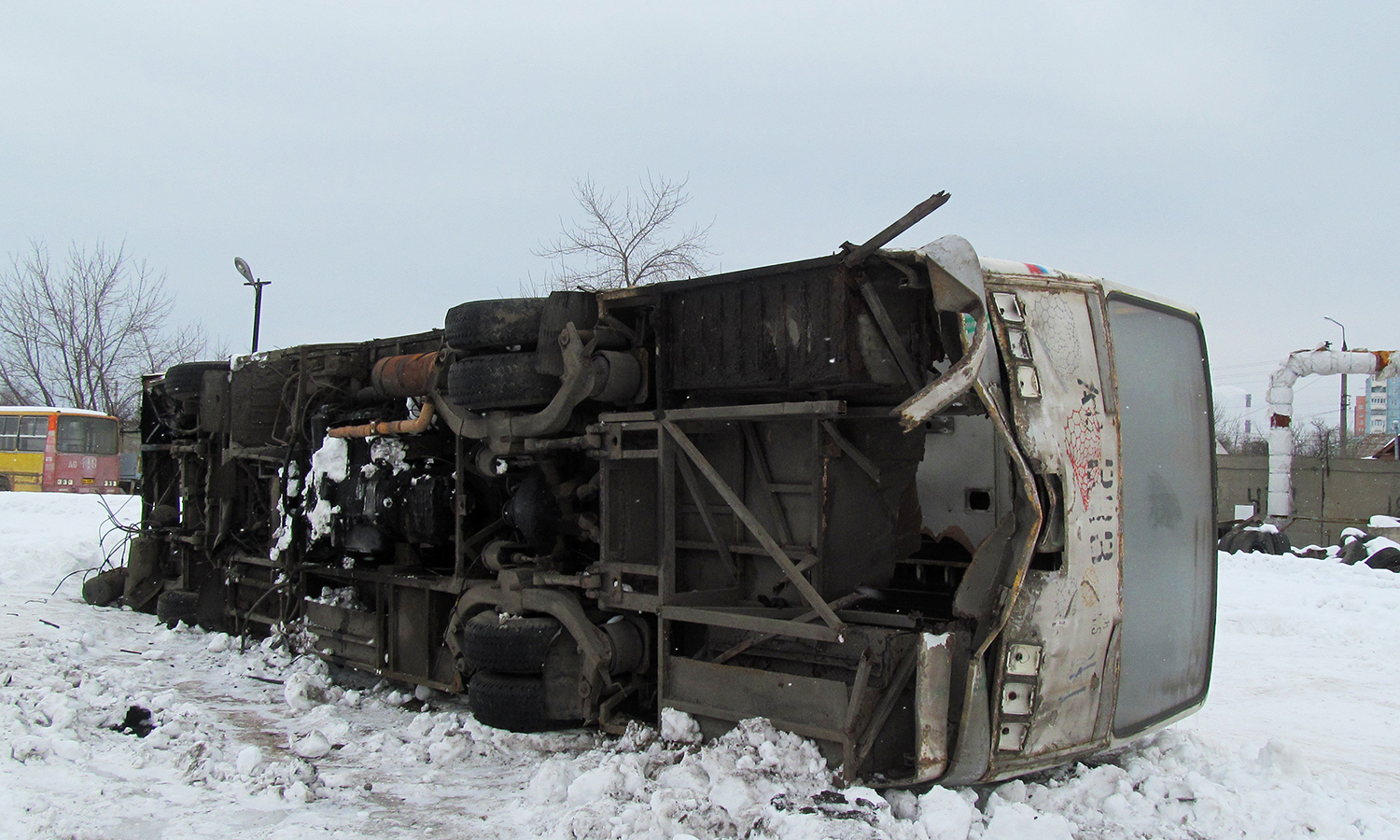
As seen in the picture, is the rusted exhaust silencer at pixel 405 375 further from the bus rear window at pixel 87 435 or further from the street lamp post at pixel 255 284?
the bus rear window at pixel 87 435

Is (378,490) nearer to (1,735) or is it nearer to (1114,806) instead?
(1,735)

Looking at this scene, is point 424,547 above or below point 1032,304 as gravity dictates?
below

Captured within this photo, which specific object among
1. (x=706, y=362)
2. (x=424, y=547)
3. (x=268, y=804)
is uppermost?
(x=706, y=362)

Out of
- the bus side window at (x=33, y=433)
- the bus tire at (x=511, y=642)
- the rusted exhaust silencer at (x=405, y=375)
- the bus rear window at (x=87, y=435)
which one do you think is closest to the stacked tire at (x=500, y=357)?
the rusted exhaust silencer at (x=405, y=375)

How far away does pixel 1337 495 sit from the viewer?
74.2 feet

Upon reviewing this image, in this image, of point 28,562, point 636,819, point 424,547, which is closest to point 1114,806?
point 636,819

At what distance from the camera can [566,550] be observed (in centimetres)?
701

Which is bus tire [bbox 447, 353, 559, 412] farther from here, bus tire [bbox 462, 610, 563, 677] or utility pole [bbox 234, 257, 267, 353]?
utility pole [bbox 234, 257, 267, 353]

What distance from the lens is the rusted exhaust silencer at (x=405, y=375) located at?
7.71m

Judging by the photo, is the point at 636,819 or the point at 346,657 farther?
the point at 346,657

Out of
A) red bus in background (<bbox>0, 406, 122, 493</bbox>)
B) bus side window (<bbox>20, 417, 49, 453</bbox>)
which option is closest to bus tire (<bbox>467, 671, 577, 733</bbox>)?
red bus in background (<bbox>0, 406, 122, 493</bbox>)

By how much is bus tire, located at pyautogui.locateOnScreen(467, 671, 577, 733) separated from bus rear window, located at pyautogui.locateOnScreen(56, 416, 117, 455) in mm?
24775

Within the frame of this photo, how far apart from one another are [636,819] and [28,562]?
11.4 metres

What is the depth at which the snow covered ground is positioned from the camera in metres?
4.57
